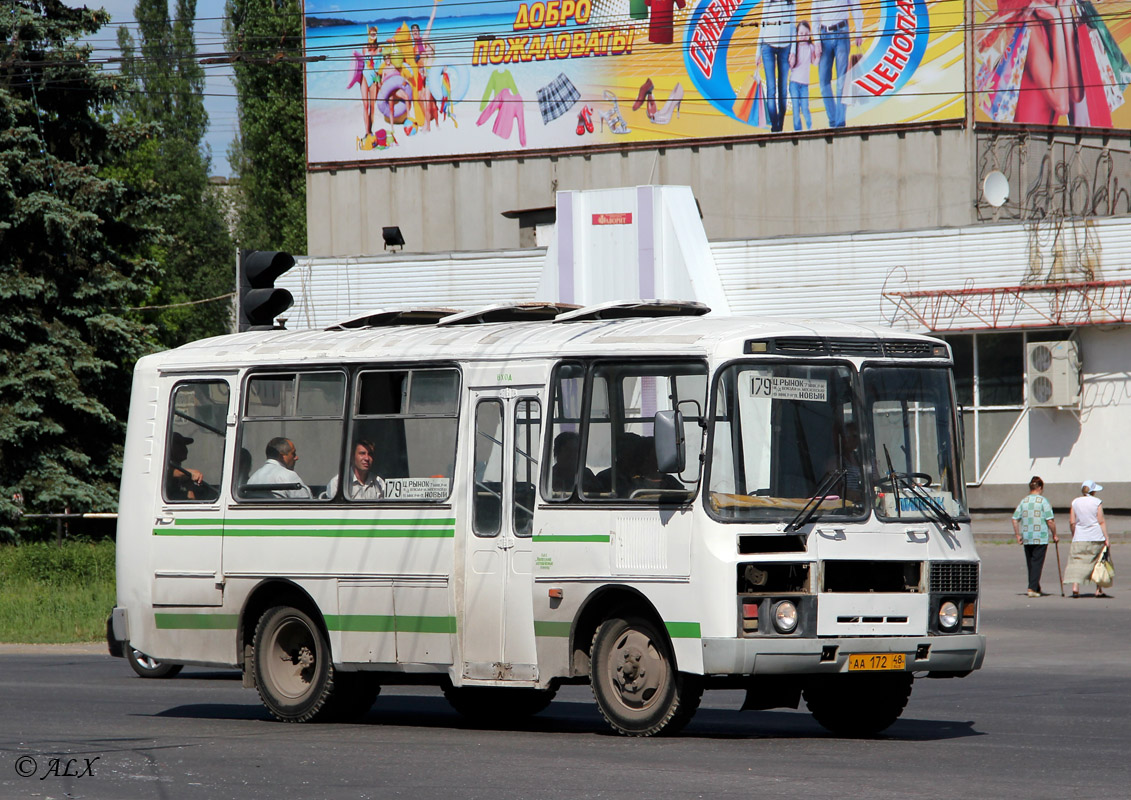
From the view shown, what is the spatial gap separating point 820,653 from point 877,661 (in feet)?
1.36

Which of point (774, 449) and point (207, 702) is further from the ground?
point (774, 449)

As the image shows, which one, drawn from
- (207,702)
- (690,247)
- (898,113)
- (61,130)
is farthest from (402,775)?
(898,113)

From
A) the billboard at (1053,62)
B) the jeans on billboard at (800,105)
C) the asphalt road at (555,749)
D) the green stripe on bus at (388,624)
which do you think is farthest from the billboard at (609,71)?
the green stripe on bus at (388,624)

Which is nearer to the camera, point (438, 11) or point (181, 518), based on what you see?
point (181, 518)

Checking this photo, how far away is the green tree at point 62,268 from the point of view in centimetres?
3247

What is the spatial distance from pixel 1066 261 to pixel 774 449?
2832cm

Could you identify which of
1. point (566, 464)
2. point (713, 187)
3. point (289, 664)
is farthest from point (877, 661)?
point (713, 187)

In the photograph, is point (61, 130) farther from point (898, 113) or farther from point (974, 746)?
point (974, 746)

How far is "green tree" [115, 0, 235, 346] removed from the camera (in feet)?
251

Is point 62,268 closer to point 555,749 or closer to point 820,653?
point 555,749

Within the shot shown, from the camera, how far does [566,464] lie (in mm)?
11797

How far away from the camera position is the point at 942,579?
1145 cm

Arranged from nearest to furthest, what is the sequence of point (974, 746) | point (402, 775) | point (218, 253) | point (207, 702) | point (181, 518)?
1. point (402, 775)
2. point (974, 746)
3. point (181, 518)
4. point (207, 702)
5. point (218, 253)

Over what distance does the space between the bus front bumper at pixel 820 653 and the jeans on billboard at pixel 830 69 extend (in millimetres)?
36819
